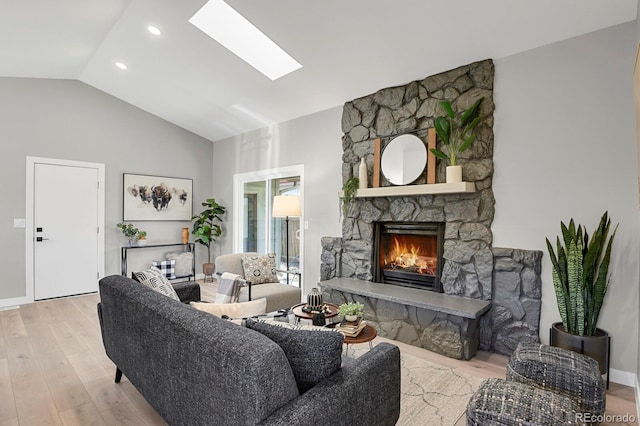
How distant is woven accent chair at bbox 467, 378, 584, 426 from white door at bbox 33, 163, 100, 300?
569 cm

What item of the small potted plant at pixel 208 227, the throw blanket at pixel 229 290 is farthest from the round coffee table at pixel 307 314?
the small potted plant at pixel 208 227

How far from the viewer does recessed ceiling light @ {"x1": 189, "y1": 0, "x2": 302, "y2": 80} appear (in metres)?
3.54

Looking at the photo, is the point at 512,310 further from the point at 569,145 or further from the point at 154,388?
the point at 154,388

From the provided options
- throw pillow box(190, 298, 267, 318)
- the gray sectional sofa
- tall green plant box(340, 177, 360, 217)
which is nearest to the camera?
the gray sectional sofa

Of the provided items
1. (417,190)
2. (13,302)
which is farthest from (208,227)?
(417,190)

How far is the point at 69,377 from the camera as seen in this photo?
2631 mm

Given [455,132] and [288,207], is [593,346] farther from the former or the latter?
[288,207]

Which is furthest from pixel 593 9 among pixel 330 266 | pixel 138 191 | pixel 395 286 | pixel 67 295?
pixel 67 295

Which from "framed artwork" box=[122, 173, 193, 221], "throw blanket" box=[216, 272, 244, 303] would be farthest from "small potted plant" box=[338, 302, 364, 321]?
"framed artwork" box=[122, 173, 193, 221]

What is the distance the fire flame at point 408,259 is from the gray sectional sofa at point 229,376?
2.18 m

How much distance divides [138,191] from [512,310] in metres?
5.69

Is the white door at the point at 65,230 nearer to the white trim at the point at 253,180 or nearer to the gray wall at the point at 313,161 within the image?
the white trim at the point at 253,180

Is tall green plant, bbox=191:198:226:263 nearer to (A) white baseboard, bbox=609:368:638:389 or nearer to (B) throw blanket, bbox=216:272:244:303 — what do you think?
(B) throw blanket, bbox=216:272:244:303

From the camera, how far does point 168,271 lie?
5.86 meters
